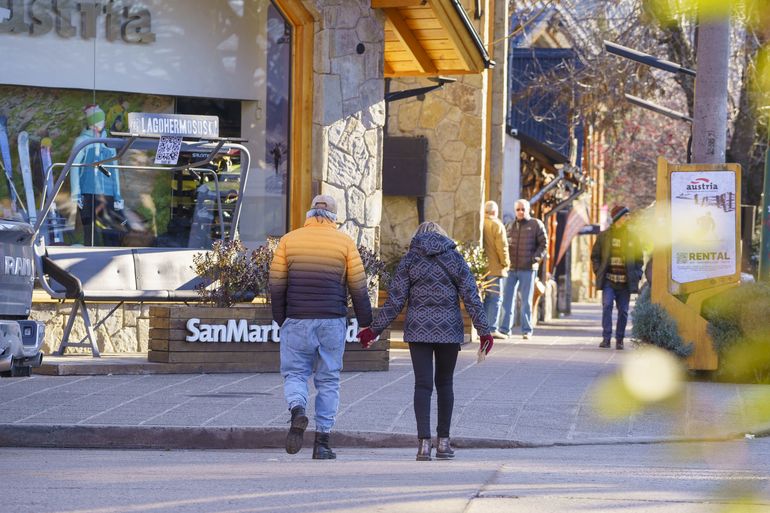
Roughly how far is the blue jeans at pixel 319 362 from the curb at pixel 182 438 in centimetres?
76

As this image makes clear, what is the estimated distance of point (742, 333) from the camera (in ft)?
46.6

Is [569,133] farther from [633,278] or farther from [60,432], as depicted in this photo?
[60,432]

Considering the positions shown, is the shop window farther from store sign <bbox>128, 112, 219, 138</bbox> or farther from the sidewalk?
the sidewalk

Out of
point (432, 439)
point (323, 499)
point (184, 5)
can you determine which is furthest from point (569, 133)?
point (323, 499)

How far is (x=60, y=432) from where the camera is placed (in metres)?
10.3

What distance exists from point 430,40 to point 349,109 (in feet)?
6.33

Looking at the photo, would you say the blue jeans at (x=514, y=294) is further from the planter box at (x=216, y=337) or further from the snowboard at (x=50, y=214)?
the snowboard at (x=50, y=214)

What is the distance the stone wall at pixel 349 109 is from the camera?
51.9 ft

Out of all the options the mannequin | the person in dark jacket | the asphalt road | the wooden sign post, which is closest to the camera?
the asphalt road

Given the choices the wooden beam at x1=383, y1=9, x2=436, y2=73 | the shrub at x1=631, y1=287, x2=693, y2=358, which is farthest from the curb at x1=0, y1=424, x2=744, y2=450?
the wooden beam at x1=383, y1=9, x2=436, y2=73

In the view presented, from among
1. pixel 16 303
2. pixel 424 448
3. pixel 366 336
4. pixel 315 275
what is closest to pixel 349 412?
pixel 366 336

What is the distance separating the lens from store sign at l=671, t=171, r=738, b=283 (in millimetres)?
14500

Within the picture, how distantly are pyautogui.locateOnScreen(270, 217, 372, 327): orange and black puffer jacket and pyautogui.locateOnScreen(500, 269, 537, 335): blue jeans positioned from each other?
36.5 ft

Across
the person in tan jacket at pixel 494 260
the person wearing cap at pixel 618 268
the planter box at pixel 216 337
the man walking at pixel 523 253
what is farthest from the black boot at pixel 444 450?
the man walking at pixel 523 253
